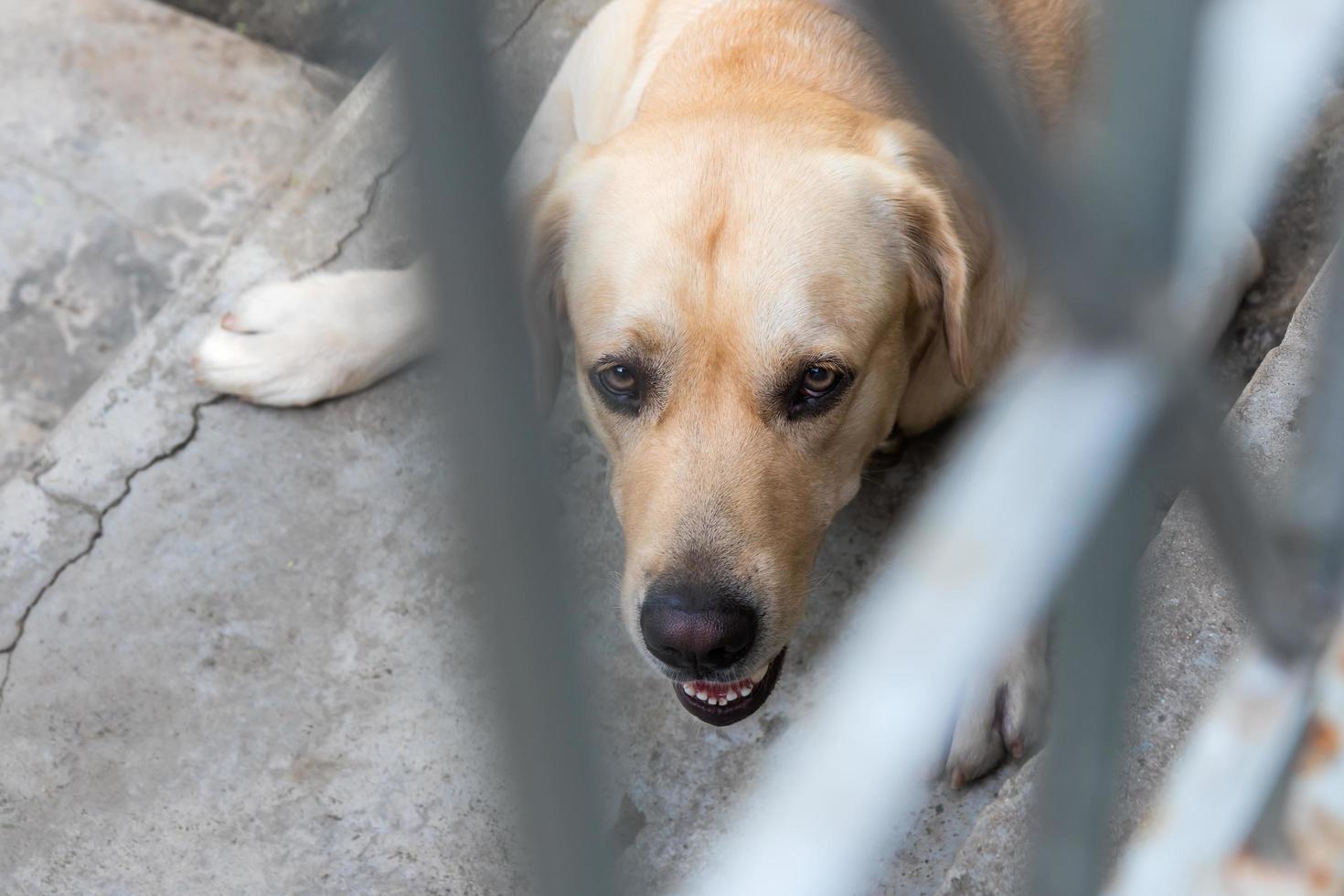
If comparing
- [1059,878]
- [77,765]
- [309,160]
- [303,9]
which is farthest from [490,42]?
[303,9]

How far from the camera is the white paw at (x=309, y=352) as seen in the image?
9.97ft

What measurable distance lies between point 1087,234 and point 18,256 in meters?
4.23

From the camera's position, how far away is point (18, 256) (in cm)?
414

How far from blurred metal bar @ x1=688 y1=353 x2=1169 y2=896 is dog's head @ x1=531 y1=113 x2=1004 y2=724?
4.52 ft

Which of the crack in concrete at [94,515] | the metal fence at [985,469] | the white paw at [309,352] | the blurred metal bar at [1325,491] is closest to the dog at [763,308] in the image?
the white paw at [309,352]

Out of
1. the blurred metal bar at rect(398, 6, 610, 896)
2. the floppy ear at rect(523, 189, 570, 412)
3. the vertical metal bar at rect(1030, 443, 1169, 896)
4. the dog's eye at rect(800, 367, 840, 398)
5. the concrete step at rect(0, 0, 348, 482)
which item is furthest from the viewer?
the concrete step at rect(0, 0, 348, 482)

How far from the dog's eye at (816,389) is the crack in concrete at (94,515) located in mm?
1588

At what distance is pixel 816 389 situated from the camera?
222 cm

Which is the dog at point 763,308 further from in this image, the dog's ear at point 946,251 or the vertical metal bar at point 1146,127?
the vertical metal bar at point 1146,127

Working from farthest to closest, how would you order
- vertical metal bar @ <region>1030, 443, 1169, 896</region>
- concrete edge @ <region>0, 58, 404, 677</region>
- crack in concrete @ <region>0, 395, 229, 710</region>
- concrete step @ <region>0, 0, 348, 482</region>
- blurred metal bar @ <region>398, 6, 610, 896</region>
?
concrete step @ <region>0, 0, 348, 482</region> → concrete edge @ <region>0, 58, 404, 677</region> → crack in concrete @ <region>0, 395, 229, 710</region> → vertical metal bar @ <region>1030, 443, 1169, 896</region> → blurred metal bar @ <region>398, 6, 610, 896</region>

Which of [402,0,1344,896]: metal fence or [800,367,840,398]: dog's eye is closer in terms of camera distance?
[402,0,1344,896]: metal fence

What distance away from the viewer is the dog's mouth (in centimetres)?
235

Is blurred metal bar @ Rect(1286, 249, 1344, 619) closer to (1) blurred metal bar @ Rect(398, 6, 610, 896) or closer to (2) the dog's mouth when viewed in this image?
(1) blurred metal bar @ Rect(398, 6, 610, 896)

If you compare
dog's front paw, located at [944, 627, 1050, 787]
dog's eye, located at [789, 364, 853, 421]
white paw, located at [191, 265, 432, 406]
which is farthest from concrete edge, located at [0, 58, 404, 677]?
dog's front paw, located at [944, 627, 1050, 787]
